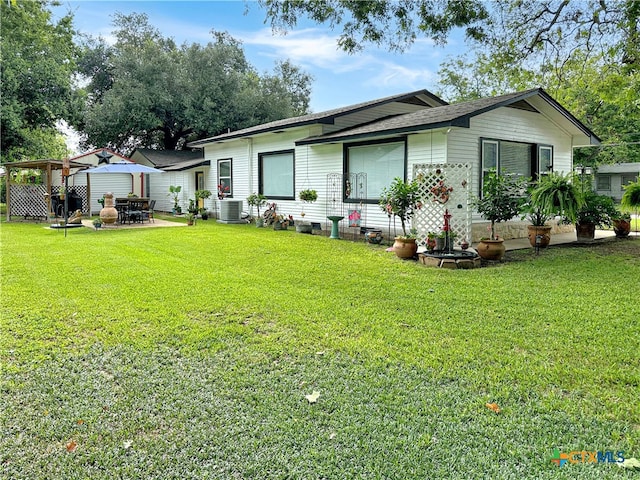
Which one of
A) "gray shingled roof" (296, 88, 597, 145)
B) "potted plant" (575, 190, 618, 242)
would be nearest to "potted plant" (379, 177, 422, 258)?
"gray shingled roof" (296, 88, 597, 145)

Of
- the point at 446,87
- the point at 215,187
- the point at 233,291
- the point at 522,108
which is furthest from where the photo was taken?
the point at 446,87

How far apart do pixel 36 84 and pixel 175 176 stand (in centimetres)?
666

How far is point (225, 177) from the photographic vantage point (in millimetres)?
18031

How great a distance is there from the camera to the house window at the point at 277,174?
14.7m

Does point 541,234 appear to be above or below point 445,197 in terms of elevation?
below

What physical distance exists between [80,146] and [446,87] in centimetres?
2584

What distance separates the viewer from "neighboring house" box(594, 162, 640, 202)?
2867cm

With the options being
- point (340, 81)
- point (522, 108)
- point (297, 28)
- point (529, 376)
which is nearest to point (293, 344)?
point (529, 376)

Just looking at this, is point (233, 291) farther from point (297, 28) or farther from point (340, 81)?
point (340, 81)

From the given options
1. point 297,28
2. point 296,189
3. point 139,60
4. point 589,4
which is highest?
point 139,60

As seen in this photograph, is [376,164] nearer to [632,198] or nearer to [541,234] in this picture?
[541,234]

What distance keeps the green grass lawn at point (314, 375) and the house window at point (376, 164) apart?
17.1 ft

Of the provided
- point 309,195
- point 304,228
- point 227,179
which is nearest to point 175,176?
point 227,179

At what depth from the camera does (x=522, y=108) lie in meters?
11.5
